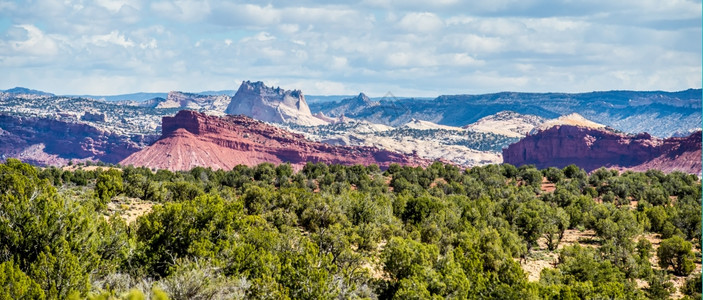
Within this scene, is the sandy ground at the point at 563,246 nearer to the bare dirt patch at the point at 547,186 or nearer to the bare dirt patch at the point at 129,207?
the bare dirt patch at the point at 547,186

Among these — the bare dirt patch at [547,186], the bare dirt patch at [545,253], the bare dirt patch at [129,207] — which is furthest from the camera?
the bare dirt patch at [547,186]

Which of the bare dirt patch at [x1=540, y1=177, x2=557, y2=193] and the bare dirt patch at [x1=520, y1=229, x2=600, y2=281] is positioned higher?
the bare dirt patch at [x1=520, y1=229, x2=600, y2=281]

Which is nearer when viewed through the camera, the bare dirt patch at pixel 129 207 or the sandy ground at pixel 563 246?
the sandy ground at pixel 563 246

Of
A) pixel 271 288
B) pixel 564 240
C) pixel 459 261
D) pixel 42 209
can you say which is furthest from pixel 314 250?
pixel 564 240

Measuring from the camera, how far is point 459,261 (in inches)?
1469

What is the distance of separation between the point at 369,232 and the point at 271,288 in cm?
2025

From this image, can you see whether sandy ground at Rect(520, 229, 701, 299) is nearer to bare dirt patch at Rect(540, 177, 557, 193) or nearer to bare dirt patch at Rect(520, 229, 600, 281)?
bare dirt patch at Rect(520, 229, 600, 281)

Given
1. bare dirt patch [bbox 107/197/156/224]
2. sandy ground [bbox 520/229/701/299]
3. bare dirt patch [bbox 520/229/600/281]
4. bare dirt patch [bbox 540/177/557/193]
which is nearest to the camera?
sandy ground [bbox 520/229/701/299]

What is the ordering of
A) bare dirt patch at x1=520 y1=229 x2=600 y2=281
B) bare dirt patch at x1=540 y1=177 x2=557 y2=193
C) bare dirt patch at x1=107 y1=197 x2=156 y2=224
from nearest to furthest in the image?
bare dirt patch at x1=520 y1=229 x2=600 y2=281 → bare dirt patch at x1=107 y1=197 x2=156 y2=224 → bare dirt patch at x1=540 y1=177 x2=557 y2=193

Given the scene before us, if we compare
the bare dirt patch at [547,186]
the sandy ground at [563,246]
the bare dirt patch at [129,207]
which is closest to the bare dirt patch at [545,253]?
the sandy ground at [563,246]

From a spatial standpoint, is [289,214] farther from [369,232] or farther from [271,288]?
[271,288]

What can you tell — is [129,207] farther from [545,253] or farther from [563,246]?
[563,246]

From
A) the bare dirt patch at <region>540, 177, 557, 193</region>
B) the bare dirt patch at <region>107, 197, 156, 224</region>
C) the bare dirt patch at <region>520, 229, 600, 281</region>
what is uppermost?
the bare dirt patch at <region>107, 197, 156, 224</region>

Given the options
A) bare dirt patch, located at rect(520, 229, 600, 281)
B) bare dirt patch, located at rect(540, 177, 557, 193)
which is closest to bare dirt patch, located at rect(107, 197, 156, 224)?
bare dirt patch, located at rect(520, 229, 600, 281)
